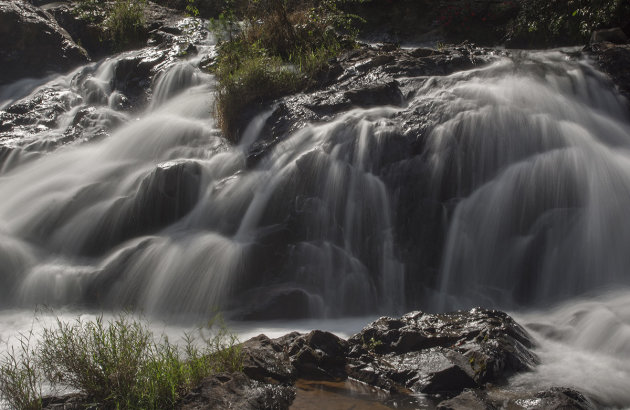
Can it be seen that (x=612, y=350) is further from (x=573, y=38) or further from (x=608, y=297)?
Result: (x=573, y=38)

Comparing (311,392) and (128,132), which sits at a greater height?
(128,132)

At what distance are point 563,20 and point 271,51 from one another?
217 inches

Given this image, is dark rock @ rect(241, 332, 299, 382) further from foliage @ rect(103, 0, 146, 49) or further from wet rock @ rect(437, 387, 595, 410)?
foliage @ rect(103, 0, 146, 49)

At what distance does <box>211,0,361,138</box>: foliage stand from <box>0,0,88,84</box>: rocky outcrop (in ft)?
12.2

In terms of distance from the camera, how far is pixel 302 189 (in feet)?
23.1

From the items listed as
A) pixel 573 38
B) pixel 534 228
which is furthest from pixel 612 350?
pixel 573 38

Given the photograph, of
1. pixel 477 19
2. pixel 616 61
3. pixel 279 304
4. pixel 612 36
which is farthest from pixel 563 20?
pixel 279 304

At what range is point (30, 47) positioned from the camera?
41.7ft

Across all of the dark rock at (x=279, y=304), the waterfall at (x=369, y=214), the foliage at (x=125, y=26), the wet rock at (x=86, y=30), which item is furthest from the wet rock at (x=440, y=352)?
the wet rock at (x=86, y=30)

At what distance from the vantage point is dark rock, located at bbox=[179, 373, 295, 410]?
144 inches

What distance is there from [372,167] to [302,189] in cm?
89

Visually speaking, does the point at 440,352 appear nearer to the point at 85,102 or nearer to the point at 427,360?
the point at 427,360

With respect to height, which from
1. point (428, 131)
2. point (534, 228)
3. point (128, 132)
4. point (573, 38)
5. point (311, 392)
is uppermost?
point (573, 38)

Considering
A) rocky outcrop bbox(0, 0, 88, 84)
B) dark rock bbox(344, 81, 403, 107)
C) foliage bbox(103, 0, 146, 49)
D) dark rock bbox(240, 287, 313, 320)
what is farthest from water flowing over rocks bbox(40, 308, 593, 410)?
rocky outcrop bbox(0, 0, 88, 84)
